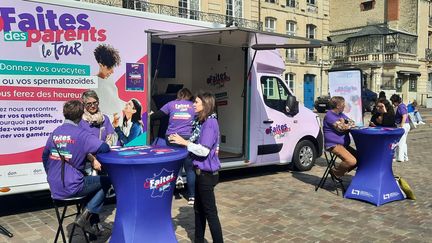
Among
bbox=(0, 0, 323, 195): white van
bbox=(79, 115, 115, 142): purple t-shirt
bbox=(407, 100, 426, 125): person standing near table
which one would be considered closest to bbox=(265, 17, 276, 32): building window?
bbox=(407, 100, 426, 125): person standing near table

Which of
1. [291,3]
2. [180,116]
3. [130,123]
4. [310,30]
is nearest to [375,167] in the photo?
[180,116]

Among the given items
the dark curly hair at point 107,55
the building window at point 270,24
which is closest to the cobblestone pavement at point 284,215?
the dark curly hair at point 107,55

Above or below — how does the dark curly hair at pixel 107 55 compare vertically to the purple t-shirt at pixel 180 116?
above

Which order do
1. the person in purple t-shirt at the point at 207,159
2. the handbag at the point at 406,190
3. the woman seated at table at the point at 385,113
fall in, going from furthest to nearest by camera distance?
the woman seated at table at the point at 385,113, the handbag at the point at 406,190, the person in purple t-shirt at the point at 207,159

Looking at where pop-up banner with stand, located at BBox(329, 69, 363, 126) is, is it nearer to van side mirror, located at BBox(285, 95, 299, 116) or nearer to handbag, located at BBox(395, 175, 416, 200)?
van side mirror, located at BBox(285, 95, 299, 116)

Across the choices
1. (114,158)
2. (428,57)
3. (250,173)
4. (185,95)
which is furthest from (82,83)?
(428,57)

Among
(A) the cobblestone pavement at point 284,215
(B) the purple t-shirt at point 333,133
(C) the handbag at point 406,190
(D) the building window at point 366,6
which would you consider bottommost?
(A) the cobblestone pavement at point 284,215

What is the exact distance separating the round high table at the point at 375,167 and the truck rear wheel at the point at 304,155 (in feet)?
7.24

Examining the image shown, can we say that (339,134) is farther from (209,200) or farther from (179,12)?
(179,12)

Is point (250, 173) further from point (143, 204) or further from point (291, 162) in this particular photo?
point (143, 204)

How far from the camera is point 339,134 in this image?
291 inches

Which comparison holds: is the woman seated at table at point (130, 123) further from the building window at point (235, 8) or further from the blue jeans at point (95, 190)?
the building window at point (235, 8)

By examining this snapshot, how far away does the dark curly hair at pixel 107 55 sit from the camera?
6312 millimetres

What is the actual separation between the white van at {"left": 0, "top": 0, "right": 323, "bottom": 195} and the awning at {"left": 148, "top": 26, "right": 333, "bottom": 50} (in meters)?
0.02
